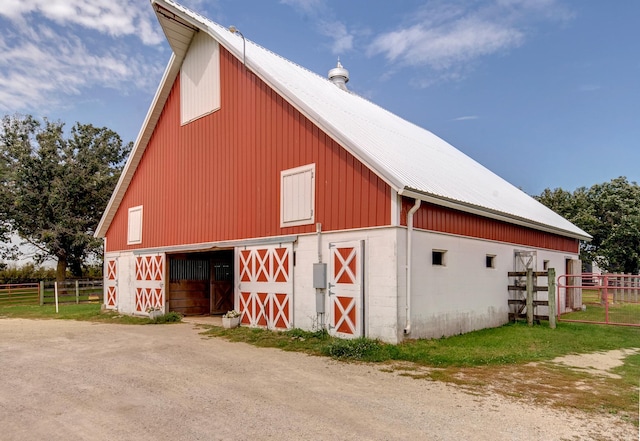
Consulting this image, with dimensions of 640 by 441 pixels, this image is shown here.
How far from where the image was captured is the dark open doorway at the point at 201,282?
16891 mm

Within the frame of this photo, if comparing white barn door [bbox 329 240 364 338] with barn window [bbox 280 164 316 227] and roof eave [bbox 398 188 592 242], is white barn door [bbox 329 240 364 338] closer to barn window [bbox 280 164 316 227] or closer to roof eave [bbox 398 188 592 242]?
barn window [bbox 280 164 316 227]

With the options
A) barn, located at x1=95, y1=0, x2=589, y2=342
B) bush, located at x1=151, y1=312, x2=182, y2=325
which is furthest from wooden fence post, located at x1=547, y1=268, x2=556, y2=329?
bush, located at x1=151, y1=312, x2=182, y2=325

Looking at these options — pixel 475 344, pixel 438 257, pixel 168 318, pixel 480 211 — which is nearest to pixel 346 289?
pixel 438 257

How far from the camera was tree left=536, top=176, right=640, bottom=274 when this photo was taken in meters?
30.7

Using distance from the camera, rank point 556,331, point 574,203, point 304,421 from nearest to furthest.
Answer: point 304,421 < point 556,331 < point 574,203

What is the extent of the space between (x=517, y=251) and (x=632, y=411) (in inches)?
375

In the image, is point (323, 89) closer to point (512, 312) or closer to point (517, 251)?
point (517, 251)

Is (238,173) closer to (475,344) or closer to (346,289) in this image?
(346,289)

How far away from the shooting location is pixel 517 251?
1472 centimetres

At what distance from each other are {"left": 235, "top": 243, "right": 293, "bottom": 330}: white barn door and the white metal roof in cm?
339

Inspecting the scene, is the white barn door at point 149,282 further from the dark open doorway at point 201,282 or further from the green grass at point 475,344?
the green grass at point 475,344

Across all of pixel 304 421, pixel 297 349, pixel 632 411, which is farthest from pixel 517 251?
pixel 304 421

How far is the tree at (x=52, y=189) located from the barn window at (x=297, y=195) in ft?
66.6

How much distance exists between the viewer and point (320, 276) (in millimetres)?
10992
